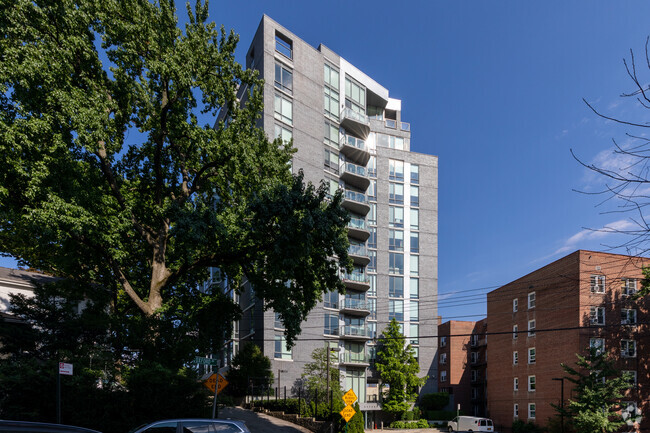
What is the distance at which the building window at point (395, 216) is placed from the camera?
190ft

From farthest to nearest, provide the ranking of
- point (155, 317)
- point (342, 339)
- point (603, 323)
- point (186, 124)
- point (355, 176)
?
1. point (355, 176)
2. point (342, 339)
3. point (603, 323)
4. point (186, 124)
5. point (155, 317)

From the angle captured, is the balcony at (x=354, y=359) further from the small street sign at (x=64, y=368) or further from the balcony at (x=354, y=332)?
A: the small street sign at (x=64, y=368)

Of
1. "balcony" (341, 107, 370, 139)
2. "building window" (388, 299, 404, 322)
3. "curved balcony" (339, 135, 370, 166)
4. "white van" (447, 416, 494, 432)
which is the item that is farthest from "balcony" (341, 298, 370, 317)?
"balcony" (341, 107, 370, 139)

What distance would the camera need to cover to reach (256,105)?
22.4 meters

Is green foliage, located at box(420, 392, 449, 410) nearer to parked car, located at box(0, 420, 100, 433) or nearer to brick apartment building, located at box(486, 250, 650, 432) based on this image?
brick apartment building, located at box(486, 250, 650, 432)

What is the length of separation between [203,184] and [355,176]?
32.7 metres

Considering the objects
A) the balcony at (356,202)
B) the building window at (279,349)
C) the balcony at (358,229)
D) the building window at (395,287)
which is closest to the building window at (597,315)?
the building window at (395,287)

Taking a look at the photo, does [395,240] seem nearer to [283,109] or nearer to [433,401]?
[433,401]

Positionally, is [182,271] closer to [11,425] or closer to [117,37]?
[117,37]

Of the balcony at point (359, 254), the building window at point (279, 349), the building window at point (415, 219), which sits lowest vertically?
the building window at point (279, 349)

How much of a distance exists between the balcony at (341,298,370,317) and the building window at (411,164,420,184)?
18.0 m

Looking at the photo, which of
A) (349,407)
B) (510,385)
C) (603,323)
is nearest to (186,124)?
(349,407)

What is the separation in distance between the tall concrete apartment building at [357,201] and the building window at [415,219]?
127 mm

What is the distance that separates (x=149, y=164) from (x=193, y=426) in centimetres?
1391
